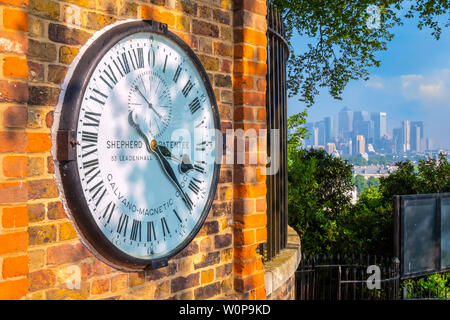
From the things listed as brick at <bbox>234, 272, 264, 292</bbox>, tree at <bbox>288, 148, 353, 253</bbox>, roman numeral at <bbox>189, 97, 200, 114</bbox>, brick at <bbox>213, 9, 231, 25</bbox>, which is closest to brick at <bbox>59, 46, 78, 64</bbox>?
roman numeral at <bbox>189, 97, 200, 114</bbox>

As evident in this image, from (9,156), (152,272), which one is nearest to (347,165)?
(152,272)

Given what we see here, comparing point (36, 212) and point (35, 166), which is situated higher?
point (35, 166)

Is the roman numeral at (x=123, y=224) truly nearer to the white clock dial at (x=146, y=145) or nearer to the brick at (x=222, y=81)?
the white clock dial at (x=146, y=145)

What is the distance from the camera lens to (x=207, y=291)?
2.87 meters

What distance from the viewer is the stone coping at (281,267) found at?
338 cm

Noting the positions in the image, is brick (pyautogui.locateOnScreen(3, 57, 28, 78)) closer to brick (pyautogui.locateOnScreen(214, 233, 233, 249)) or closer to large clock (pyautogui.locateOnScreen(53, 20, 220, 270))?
large clock (pyautogui.locateOnScreen(53, 20, 220, 270))


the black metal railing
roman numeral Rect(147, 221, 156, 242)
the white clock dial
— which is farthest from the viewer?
the black metal railing

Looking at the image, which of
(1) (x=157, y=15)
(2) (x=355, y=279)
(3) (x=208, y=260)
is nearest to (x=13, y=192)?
(1) (x=157, y=15)

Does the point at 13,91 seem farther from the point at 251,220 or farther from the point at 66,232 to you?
the point at 251,220

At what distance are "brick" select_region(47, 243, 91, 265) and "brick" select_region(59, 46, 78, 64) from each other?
86 centimetres

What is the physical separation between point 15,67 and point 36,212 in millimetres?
627

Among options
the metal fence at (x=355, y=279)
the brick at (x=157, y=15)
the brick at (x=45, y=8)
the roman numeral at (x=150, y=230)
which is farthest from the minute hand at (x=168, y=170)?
→ the metal fence at (x=355, y=279)

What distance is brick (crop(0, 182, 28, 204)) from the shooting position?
1817mm

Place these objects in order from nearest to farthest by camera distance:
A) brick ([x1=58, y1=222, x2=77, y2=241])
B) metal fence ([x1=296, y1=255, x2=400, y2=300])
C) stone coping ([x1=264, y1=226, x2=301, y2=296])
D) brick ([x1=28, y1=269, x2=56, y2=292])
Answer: brick ([x1=28, y1=269, x2=56, y2=292]), brick ([x1=58, y1=222, x2=77, y2=241]), stone coping ([x1=264, y1=226, x2=301, y2=296]), metal fence ([x1=296, y1=255, x2=400, y2=300])
